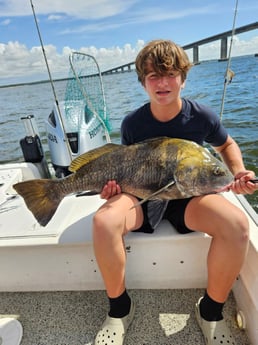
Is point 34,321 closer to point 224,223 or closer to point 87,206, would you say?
point 87,206

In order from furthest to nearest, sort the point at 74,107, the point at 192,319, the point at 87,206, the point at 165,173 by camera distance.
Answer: the point at 74,107 < the point at 87,206 < the point at 192,319 < the point at 165,173

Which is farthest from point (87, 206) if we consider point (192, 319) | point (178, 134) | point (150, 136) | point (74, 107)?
point (74, 107)

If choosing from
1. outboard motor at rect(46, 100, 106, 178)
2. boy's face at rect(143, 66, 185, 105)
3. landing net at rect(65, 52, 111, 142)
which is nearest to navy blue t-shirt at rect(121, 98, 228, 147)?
boy's face at rect(143, 66, 185, 105)

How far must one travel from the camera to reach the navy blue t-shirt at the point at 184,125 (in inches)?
85.0

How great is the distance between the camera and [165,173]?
6.11ft

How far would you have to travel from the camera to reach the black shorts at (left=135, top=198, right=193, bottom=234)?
6.83 feet

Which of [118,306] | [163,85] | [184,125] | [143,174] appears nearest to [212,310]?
[118,306]

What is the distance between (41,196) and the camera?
6.58 feet

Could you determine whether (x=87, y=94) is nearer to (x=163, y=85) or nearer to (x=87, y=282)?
(x=163, y=85)

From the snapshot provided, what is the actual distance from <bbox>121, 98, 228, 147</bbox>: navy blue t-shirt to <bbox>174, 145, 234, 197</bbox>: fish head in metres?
0.39

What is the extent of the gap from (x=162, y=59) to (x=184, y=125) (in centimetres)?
49

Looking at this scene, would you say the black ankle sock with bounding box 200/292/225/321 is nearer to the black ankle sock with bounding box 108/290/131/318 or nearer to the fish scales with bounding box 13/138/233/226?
the black ankle sock with bounding box 108/290/131/318

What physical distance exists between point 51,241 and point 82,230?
237 millimetres

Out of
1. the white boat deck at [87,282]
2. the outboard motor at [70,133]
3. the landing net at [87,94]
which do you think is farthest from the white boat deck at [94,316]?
the landing net at [87,94]
